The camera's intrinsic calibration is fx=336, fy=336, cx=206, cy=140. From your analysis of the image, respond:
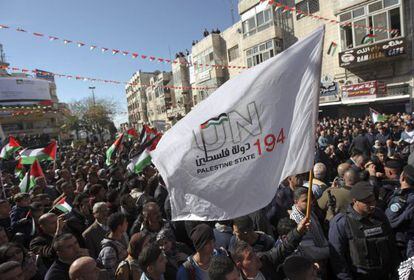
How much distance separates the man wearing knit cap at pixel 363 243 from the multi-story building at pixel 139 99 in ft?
218

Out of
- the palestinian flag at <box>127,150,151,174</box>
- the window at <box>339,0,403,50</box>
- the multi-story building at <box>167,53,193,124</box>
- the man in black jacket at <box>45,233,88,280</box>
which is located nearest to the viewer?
the man in black jacket at <box>45,233,88,280</box>

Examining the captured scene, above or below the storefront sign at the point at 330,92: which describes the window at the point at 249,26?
above

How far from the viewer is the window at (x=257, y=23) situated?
84.9 feet

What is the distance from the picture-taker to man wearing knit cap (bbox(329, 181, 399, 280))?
306cm

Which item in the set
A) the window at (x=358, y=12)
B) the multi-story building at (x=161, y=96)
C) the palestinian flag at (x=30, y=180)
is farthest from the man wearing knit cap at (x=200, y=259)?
the multi-story building at (x=161, y=96)

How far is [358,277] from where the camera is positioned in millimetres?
3139

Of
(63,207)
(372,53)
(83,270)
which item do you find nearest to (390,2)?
(372,53)

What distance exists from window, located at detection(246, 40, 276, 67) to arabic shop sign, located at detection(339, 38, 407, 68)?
6005 mm

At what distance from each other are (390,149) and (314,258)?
6491 mm

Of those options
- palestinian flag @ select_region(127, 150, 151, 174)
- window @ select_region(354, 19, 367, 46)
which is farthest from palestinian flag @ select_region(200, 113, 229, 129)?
window @ select_region(354, 19, 367, 46)

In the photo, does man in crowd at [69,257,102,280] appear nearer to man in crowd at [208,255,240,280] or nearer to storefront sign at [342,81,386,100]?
man in crowd at [208,255,240,280]

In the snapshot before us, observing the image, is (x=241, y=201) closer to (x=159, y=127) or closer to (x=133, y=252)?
(x=133, y=252)

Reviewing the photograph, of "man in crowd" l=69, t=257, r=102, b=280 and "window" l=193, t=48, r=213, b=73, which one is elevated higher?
"window" l=193, t=48, r=213, b=73

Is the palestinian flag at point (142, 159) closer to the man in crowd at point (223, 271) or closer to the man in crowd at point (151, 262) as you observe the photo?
the man in crowd at point (151, 262)
